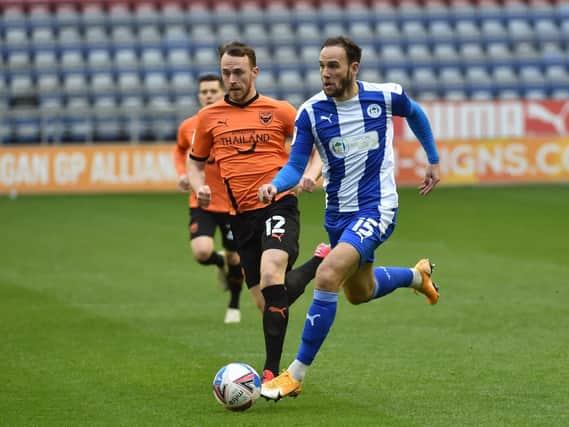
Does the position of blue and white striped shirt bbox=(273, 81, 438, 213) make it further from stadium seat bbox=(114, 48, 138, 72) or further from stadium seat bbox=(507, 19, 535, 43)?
stadium seat bbox=(507, 19, 535, 43)

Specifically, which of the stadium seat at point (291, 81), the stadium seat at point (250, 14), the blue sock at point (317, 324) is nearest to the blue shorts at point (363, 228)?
the blue sock at point (317, 324)

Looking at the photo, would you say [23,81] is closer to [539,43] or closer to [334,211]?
[539,43]

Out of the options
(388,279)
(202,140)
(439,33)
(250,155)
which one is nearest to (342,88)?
(250,155)

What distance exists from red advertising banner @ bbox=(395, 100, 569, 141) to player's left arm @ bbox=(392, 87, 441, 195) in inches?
767

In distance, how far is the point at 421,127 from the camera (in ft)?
26.4

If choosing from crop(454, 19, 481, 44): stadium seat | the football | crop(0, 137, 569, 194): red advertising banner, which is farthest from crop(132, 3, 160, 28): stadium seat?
the football

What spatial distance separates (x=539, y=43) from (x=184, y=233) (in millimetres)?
15136

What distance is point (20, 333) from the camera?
34.6 ft

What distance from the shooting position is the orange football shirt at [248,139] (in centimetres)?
860

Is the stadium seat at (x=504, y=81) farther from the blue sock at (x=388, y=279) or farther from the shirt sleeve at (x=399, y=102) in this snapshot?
the shirt sleeve at (x=399, y=102)

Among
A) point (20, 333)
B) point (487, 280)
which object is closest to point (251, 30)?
point (487, 280)

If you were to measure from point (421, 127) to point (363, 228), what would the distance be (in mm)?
892

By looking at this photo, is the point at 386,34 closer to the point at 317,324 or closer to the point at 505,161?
the point at 505,161

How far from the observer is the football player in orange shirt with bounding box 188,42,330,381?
27.5ft
